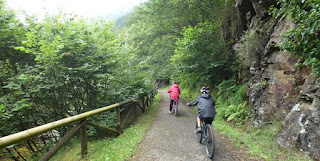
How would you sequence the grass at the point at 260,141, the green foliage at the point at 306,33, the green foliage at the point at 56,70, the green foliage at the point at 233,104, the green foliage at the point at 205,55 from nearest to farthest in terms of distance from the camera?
the green foliage at the point at 306,33 < the grass at the point at 260,141 < the green foliage at the point at 56,70 < the green foliage at the point at 233,104 < the green foliage at the point at 205,55

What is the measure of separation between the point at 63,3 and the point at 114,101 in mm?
4860

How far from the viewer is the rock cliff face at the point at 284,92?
381 centimetres

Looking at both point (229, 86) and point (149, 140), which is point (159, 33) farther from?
point (149, 140)

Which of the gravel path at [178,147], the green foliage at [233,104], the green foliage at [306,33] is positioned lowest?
the gravel path at [178,147]

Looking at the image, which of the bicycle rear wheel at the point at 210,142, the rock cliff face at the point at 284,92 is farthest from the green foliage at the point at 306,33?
the bicycle rear wheel at the point at 210,142

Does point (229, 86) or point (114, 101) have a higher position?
point (229, 86)

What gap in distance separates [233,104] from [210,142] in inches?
166

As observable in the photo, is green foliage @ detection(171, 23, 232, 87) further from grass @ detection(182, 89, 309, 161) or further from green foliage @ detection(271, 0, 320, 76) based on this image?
green foliage @ detection(271, 0, 320, 76)

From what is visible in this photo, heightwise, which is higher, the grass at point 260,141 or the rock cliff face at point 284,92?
the rock cliff face at point 284,92

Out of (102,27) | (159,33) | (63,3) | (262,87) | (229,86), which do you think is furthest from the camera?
(159,33)

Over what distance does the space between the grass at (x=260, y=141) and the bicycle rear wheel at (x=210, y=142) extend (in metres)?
1.19

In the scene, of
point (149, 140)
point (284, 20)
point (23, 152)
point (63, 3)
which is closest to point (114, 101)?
point (149, 140)

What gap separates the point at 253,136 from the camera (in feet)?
17.5

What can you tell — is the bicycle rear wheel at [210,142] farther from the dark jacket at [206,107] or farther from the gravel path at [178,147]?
the dark jacket at [206,107]
